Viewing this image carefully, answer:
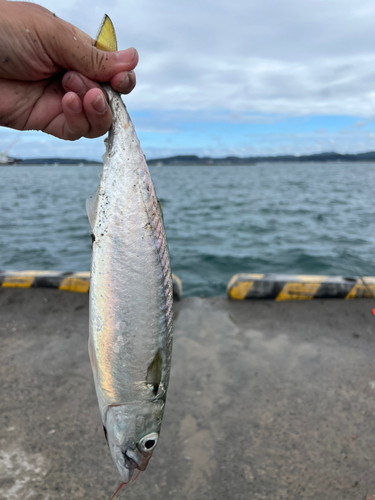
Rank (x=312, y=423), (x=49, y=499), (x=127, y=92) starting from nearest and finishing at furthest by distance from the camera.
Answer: (x=127, y=92)
(x=49, y=499)
(x=312, y=423)

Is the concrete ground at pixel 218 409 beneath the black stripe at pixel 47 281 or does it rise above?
beneath

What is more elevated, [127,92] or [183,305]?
[127,92]

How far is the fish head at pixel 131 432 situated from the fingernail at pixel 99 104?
1.72 metres

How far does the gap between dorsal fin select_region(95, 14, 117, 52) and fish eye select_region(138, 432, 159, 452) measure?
7.61ft

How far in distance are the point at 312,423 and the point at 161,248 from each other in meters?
2.81

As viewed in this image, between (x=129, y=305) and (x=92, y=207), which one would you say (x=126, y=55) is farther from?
(x=129, y=305)

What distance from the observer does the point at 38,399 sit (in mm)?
3781

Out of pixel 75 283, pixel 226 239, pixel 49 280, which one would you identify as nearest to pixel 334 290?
pixel 75 283

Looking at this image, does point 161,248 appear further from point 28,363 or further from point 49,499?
point 28,363

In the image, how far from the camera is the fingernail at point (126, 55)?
7.05 feet

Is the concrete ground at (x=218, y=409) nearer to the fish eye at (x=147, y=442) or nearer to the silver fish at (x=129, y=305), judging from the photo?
the fish eye at (x=147, y=442)

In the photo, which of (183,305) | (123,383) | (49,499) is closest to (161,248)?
(123,383)

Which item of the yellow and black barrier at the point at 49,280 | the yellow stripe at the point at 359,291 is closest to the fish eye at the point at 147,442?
the yellow and black barrier at the point at 49,280

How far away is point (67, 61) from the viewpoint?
2172mm
